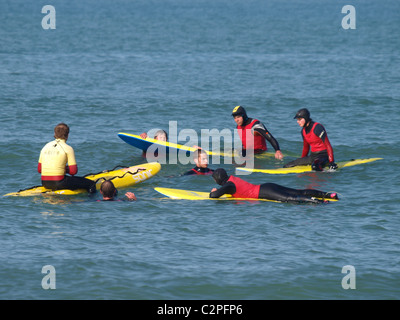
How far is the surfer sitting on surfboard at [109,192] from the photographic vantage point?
619 inches

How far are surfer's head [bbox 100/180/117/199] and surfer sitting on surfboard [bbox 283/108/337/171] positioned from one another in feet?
18.3

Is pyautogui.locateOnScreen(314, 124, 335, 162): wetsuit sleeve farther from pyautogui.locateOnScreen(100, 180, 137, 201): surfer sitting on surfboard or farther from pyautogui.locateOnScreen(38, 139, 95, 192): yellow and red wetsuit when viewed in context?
pyautogui.locateOnScreen(38, 139, 95, 192): yellow and red wetsuit

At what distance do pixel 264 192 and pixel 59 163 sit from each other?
4.73 m

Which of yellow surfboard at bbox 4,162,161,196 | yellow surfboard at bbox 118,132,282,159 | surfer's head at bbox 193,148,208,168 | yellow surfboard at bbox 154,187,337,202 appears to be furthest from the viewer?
yellow surfboard at bbox 118,132,282,159

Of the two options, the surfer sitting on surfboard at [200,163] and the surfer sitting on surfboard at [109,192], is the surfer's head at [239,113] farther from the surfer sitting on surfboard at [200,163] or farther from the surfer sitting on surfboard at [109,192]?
the surfer sitting on surfboard at [109,192]

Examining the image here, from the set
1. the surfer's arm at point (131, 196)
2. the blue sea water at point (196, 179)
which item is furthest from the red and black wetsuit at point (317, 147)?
the surfer's arm at point (131, 196)

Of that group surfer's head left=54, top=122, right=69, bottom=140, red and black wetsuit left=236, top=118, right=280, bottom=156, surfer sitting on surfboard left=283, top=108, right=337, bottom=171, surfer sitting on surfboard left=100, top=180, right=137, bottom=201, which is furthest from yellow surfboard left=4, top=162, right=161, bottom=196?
surfer sitting on surfboard left=283, top=108, right=337, bottom=171

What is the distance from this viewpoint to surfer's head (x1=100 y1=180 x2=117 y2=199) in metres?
15.7

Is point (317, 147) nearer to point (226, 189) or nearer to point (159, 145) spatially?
point (226, 189)

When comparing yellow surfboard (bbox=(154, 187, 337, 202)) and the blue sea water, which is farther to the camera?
yellow surfboard (bbox=(154, 187, 337, 202))

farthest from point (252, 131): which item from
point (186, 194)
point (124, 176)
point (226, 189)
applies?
point (226, 189)

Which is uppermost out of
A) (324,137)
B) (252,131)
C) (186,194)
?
(252,131)

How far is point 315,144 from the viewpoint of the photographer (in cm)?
1886

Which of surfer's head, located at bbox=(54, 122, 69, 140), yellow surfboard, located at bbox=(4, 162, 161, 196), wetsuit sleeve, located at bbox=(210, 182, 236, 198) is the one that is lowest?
wetsuit sleeve, located at bbox=(210, 182, 236, 198)
